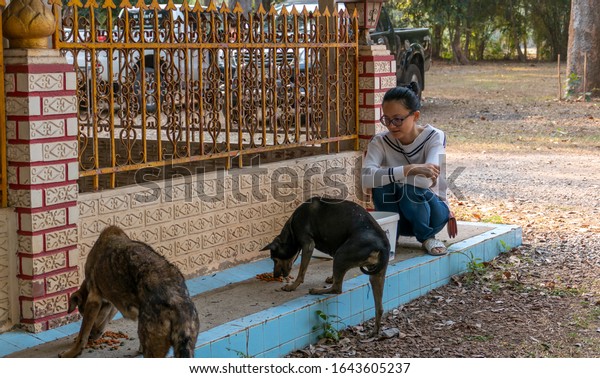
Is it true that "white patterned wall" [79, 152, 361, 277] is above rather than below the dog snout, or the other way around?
above

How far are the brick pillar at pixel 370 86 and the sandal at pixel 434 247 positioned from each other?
2.95ft

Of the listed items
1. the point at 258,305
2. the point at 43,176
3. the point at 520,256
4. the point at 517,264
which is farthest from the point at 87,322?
the point at 520,256

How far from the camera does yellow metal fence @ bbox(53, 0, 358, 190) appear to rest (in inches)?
212

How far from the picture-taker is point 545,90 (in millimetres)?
24469

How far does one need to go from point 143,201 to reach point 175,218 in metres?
0.32

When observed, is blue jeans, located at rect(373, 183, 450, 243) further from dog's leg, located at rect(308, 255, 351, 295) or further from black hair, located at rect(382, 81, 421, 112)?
dog's leg, located at rect(308, 255, 351, 295)

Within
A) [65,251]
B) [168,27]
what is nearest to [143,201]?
[65,251]

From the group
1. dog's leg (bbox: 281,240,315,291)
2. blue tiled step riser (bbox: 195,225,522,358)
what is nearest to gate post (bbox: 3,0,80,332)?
blue tiled step riser (bbox: 195,225,522,358)

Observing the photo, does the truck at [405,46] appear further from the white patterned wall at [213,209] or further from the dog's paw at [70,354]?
the dog's paw at [70,354]

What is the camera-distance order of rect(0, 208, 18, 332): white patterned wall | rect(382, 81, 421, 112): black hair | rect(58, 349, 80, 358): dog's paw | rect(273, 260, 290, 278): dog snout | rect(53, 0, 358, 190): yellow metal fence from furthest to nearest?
rect(382, 81, 421, 112): black hair < rect(273, 260, 290, 278): dog snout < rect(53, 0, 358, 190): yellow metal fence < rect(0, 208, 18, 332): white patterned wall < rect(58, 349, 80, 358): dog's paw

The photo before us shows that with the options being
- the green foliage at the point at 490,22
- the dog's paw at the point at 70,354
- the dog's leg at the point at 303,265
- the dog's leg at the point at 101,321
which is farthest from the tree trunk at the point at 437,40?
the dog's paw at the point at 70,354

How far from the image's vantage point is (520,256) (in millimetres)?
7688

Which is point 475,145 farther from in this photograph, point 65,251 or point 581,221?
point 65,251

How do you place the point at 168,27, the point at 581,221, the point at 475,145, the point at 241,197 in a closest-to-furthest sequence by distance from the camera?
the point at 168,27 < the point at 241,197 < the point at 581,221 < the point at 475,145
